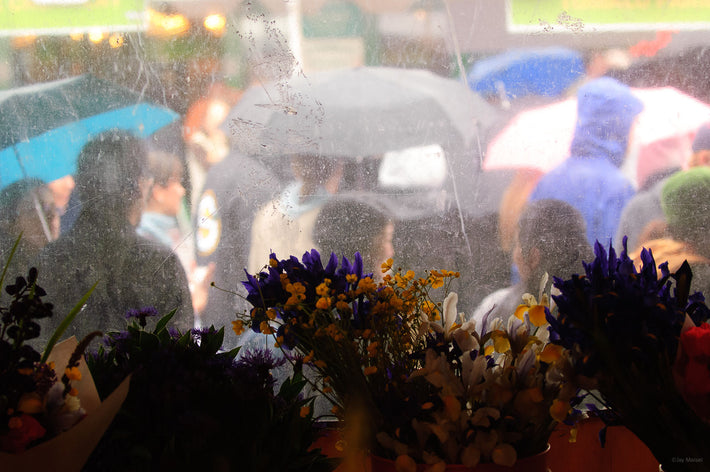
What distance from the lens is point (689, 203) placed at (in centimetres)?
115

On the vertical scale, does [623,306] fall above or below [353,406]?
above

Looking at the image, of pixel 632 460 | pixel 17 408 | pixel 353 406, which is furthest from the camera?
pixel 632 460

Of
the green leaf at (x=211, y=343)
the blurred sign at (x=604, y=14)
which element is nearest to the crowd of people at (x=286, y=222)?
the blurred sign at (x=604, y=14)

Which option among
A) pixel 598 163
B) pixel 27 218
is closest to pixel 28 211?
pixel 27 218

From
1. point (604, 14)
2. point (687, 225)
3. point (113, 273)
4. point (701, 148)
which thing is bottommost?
point (113, 273)

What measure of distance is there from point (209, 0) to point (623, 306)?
890mm

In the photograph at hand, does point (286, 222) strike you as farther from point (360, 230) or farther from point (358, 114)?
point (358, 114)

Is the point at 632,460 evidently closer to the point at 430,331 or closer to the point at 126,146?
the point at 430,331

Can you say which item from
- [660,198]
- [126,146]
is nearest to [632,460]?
[660,198]

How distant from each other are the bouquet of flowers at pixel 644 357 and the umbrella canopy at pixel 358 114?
1.57 ft

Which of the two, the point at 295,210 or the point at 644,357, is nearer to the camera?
the point at 644,357

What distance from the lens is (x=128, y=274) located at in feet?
3.81

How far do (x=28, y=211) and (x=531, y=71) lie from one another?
973 millimetres

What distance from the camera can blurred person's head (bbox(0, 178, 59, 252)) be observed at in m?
1.16
